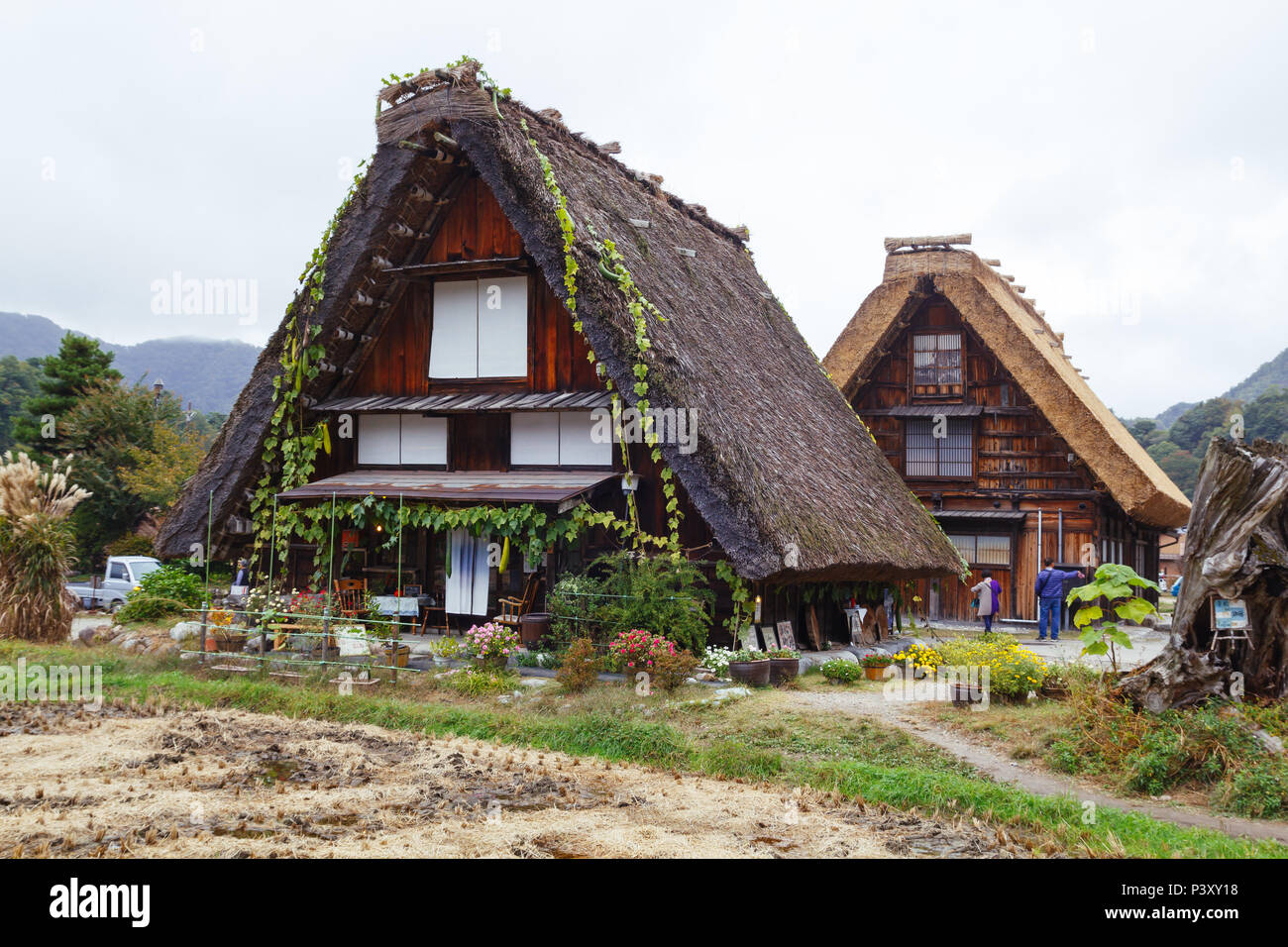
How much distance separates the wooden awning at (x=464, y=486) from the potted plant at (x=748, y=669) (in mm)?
3079

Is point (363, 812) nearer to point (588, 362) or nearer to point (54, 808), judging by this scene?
point (54, 808)

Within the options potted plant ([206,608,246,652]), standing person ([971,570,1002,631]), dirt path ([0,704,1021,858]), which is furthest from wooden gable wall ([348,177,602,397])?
standing person ([971,570,1002,631])

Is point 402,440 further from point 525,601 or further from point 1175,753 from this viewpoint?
point 1175,753

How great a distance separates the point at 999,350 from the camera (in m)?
22.7

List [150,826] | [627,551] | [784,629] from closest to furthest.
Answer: [150,826]
[627,551]
[784,629]

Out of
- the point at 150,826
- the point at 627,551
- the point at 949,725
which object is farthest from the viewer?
the point at 627,551

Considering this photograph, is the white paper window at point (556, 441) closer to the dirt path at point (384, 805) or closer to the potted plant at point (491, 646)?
the potted plant at point (491, 646)

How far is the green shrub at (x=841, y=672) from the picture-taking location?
13.2 m

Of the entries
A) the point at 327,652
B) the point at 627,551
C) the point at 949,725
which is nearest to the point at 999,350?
the point at 627,551

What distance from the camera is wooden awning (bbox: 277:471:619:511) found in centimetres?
1385

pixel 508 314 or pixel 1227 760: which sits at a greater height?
pixel 508 314

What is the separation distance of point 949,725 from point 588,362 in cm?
745

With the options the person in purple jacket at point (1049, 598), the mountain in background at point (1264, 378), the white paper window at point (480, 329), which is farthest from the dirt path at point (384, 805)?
the mountain in background at point (1264, 378)

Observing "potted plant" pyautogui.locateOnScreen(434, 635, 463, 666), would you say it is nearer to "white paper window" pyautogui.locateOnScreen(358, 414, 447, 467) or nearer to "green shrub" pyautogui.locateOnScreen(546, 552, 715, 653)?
"green shrub" pyautogui.locateOnScreen(546, 552, 715, 653)
